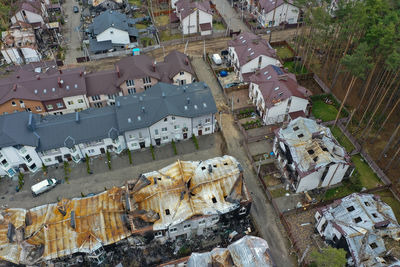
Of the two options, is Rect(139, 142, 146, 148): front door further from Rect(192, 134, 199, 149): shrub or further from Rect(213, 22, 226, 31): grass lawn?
Rect(213, 22, 226, 31): grass lawn

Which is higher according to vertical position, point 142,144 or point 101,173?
point 142,144

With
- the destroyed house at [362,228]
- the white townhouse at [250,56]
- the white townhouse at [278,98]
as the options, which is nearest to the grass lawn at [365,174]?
the destroyed house at [362,228]

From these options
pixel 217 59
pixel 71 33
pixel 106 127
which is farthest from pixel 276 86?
pixel 71 33

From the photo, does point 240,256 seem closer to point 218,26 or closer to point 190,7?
point 190,7

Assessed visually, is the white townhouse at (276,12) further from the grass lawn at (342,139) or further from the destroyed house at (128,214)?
the destroyed house at (128,214)

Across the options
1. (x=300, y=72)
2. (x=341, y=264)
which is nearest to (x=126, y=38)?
(x=300, y=72)
